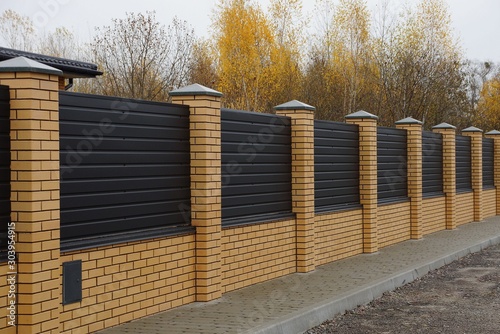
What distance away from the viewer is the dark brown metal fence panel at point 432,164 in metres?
17.3

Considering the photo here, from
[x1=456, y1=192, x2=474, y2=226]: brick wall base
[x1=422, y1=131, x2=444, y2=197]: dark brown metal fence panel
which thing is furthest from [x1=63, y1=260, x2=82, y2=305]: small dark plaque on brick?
[x1=456, y1=192, x2=474, y2=226]: brick wall base

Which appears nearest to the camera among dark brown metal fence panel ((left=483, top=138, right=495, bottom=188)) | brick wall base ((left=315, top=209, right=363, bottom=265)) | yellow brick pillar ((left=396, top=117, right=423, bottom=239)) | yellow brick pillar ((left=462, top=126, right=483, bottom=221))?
brick wall base ((left=315, top=209, right=363, bottom=265))

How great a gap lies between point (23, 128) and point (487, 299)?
21.0ft

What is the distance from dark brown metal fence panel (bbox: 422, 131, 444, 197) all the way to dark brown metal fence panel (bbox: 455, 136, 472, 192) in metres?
1.41

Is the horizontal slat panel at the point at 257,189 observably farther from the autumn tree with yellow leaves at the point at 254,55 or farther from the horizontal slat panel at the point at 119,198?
the autumn tree with yellow leaves at the point at 254,55

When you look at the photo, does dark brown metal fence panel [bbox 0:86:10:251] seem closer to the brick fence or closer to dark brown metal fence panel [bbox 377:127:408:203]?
the brick fence

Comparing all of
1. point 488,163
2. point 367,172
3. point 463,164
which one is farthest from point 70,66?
point 488,163

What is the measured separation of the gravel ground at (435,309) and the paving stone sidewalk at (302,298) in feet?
0.51

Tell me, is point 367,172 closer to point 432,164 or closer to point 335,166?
point 335,166

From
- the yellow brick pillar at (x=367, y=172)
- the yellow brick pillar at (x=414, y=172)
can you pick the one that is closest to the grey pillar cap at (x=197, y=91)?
the yellow brick pillar at (x=367, y=172)

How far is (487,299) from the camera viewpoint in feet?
32.3

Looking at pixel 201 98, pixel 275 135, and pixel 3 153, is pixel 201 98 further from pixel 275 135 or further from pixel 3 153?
pixel 3 153

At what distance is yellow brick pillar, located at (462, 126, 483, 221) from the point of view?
20766 mm

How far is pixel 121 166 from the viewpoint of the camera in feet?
24.9
